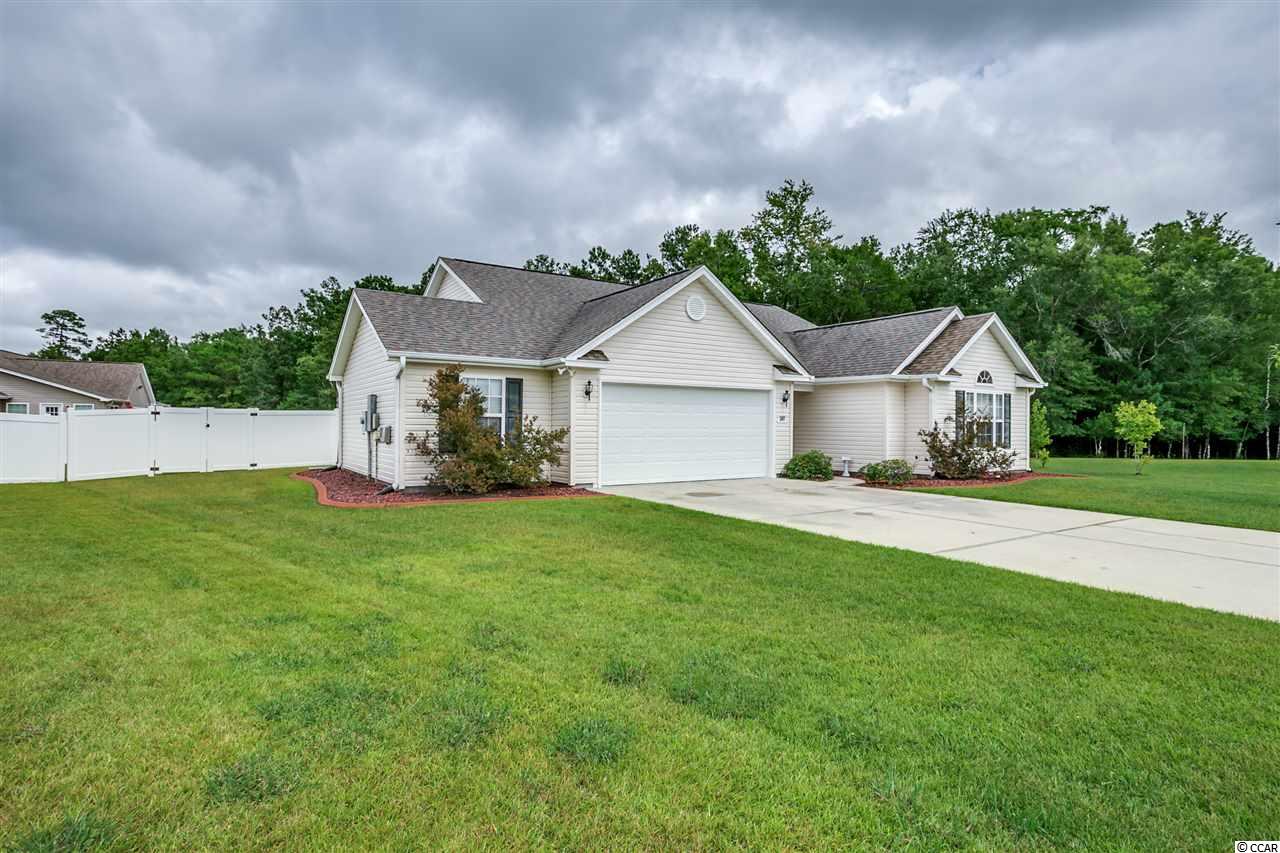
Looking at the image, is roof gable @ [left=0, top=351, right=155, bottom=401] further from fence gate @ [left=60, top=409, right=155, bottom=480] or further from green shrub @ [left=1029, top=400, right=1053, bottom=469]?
green shrub @ [left=1029, top=400, right=1053, bottom=469]

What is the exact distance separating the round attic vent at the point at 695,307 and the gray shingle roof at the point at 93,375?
3153 cm

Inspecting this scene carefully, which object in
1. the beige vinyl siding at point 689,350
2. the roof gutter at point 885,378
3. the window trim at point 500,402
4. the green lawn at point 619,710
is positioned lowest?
the green lawn at point 619,710

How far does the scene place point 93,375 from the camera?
116ft

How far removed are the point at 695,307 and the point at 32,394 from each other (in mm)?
30567

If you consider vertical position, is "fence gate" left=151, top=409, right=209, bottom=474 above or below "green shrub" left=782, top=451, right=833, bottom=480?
above

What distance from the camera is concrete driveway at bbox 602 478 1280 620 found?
579cm

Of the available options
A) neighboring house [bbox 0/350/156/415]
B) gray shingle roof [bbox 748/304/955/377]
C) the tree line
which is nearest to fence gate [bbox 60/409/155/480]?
neighboring house [bbox 0/350/156/415]

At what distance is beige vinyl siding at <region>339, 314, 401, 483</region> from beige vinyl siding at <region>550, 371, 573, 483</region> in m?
3.16

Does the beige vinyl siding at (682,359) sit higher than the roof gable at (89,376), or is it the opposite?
the roof gable at (89,376)

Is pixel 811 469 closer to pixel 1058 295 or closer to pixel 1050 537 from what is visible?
pixel 1050 537

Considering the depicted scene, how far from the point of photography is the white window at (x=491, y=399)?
1285 centimetres

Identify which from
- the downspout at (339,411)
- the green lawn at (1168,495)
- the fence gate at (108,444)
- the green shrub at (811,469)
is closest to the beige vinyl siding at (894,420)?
the green shrub at (811,469)

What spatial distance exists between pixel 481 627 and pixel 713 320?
1142cm

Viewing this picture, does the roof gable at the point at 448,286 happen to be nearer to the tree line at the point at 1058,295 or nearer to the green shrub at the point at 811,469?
the green shrub at the point at 811,469
